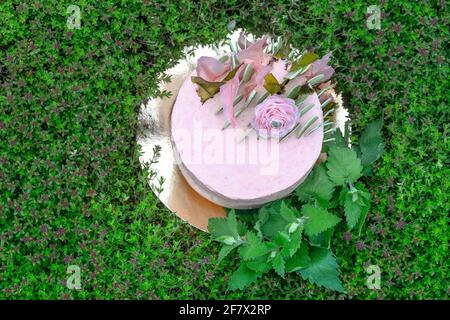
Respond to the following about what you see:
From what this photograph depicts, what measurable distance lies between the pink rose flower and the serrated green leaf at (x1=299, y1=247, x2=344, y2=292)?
0.66 m

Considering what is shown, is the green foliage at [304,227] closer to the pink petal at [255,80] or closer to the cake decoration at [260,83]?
the cake decoration at [260,83]

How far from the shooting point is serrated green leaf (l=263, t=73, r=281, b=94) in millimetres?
2482

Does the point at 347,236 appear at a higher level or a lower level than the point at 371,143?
lower

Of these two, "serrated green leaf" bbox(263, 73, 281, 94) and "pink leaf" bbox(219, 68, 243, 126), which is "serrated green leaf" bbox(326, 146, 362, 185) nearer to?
"serrated green leaf" bbox(263, 73, 281, 94)

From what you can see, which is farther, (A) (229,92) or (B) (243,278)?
(B) (243,278)

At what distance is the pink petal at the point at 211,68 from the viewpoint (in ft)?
8.04

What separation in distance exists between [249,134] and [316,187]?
454mm

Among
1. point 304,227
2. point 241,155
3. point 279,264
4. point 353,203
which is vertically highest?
point 241,155

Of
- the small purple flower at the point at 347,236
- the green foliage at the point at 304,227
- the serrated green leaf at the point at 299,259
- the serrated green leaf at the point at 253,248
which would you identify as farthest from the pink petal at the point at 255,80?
the small purple flower at the point at 347,236

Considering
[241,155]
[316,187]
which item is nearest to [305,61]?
[241,155]

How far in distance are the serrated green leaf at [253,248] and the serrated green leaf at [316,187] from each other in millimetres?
287

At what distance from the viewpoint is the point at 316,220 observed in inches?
107

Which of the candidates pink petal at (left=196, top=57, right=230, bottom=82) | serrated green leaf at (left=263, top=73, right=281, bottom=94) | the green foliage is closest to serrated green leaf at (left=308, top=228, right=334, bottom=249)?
the green foliage

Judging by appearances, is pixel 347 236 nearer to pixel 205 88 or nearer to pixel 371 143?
pixel 371 143
